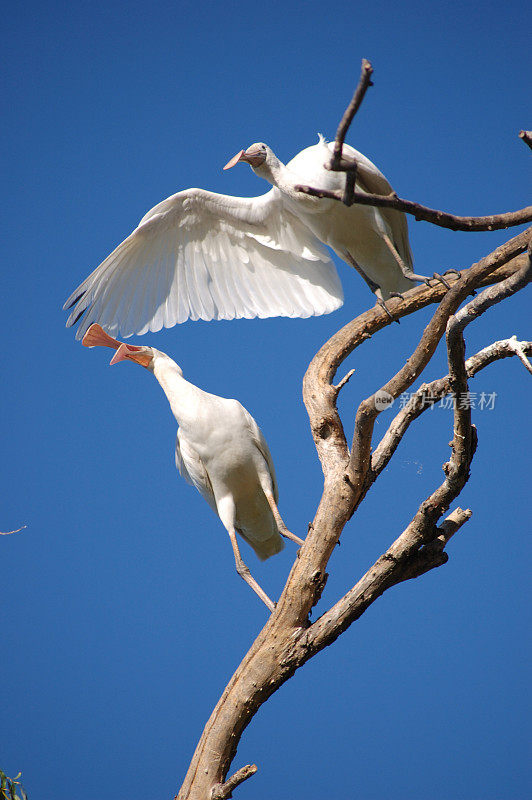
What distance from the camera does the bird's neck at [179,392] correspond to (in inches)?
151

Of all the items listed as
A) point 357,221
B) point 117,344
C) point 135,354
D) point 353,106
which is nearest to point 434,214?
point 353,106

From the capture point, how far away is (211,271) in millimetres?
4656

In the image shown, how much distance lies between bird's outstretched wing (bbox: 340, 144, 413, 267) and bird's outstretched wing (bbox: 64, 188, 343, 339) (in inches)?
19.4

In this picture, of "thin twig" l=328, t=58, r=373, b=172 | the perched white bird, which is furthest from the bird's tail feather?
"thin twig" l=328, t=58, r=373, b=172

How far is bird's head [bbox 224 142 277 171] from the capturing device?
4.00 metres

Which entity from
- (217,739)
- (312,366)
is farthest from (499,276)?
(217,739)

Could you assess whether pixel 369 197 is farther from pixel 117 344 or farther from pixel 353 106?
pixel 117 344

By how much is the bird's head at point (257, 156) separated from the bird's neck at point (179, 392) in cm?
111

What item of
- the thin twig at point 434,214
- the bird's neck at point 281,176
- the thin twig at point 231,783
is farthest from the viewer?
the bird's neck at point 281,176

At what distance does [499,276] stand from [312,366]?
0.96 meters

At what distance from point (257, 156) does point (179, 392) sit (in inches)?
50.8

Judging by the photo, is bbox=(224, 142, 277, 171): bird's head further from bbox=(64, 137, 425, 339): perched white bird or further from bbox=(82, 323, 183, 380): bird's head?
bbox=(82, 323, 183, 380): bird's head

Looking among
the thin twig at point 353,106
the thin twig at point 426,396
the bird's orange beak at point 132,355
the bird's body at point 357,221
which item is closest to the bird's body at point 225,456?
the bird's orange beak at point 132,355

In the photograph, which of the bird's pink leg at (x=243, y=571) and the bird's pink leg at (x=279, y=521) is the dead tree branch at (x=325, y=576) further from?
the bird's pink leg at (x=243, y=571)
